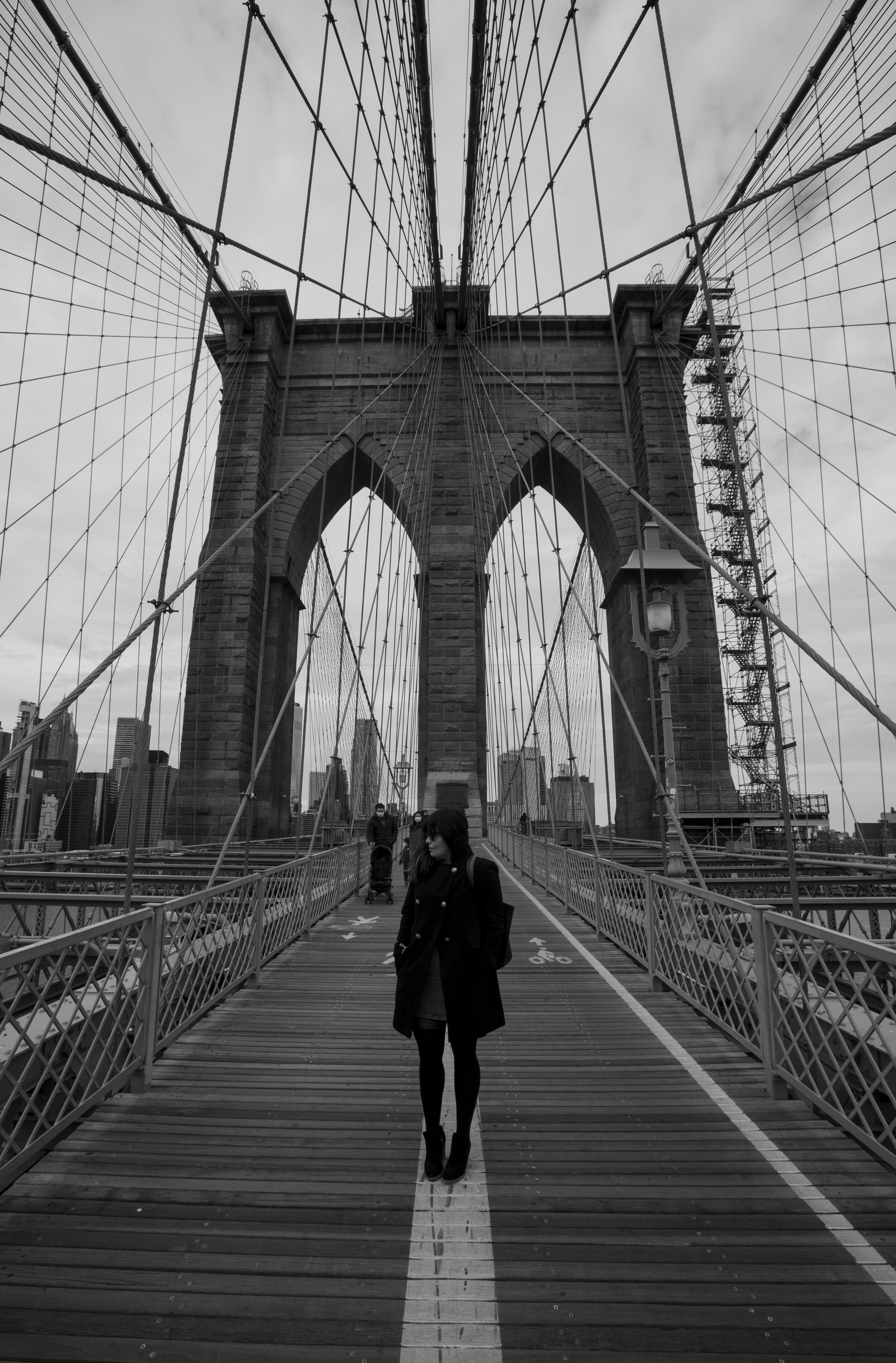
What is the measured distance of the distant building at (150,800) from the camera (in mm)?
12953

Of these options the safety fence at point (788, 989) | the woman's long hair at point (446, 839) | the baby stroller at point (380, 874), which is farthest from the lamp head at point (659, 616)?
the woman's long hair at point (446, 839)

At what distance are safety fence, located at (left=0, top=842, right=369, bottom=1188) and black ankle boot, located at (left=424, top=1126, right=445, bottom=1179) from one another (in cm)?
124

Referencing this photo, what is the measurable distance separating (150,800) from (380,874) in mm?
7872

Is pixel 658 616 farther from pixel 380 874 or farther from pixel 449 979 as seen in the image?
pixel 449 979

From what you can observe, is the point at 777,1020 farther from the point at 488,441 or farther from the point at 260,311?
the point at 260,311

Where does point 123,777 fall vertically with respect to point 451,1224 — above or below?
above

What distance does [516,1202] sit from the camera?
230 cm

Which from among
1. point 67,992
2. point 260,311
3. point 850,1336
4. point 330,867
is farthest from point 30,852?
point 260,311

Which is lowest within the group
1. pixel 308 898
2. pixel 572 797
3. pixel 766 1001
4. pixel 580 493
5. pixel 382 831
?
pixel 766 1001

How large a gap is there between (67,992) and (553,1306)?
6.18 ft

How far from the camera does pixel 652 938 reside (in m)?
5.16

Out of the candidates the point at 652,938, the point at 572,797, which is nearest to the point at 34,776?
the point at 572,797

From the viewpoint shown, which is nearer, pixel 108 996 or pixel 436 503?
pixel 108 996

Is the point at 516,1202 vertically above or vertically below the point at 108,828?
below
